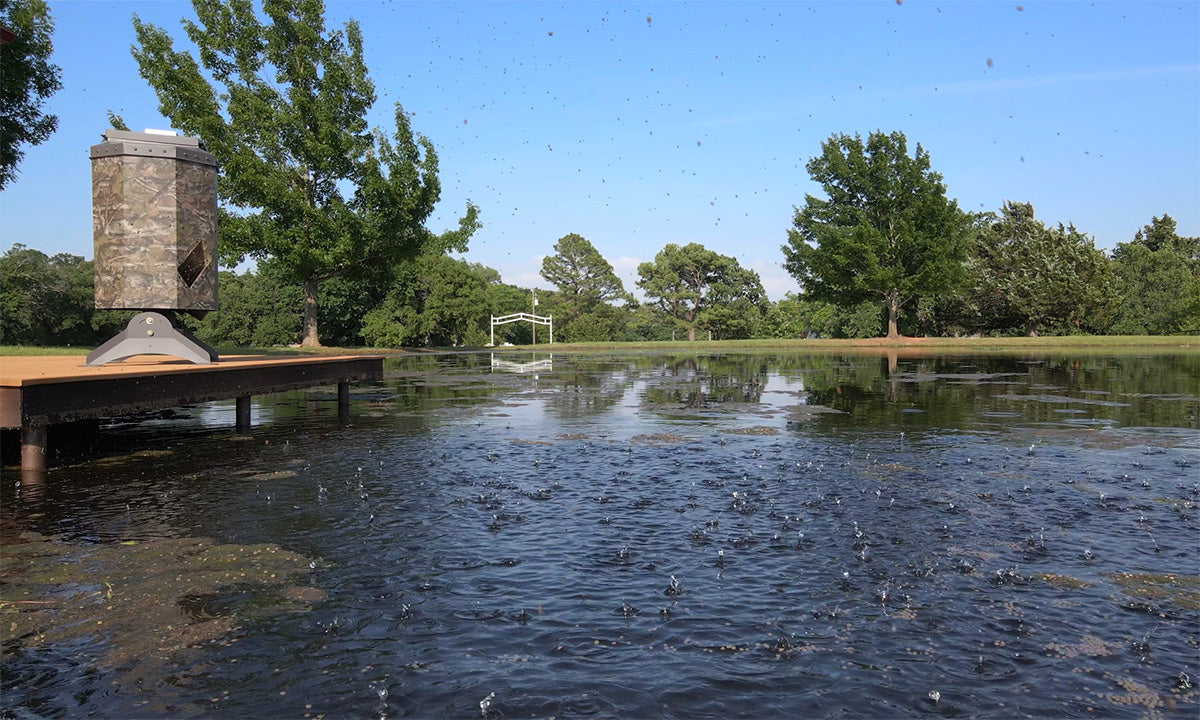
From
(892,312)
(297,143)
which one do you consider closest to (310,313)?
(297,143)

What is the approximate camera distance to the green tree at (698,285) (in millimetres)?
87062

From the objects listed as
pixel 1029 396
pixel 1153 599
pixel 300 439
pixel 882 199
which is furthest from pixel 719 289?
pixel 1153 599

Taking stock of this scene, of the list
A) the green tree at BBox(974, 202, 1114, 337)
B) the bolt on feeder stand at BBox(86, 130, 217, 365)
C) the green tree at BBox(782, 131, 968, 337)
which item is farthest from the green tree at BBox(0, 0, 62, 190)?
the green tree at BBox(974, 202, 1114, 337)

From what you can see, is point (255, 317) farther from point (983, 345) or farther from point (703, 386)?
point (983, 345)

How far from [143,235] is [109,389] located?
173 inches

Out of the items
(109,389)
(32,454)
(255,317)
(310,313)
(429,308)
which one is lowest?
(32,454)

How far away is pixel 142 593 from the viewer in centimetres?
595

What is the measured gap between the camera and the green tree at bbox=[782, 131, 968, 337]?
59.2 meters

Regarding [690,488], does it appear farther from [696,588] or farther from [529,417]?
[529,417]

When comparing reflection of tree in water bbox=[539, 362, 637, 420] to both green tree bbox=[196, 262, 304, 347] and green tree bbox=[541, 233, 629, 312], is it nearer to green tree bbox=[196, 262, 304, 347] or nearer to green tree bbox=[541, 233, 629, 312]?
green tree bbox=[196, 262, 304, 347]

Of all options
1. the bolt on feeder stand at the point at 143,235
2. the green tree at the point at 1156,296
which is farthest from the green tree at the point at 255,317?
the green tree at the point at 1156,296

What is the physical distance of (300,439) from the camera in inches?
556

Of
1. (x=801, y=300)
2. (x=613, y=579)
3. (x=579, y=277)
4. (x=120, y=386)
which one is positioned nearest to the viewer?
(x=613, y=579)

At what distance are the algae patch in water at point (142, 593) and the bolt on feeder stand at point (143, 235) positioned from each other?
7.43 meters
